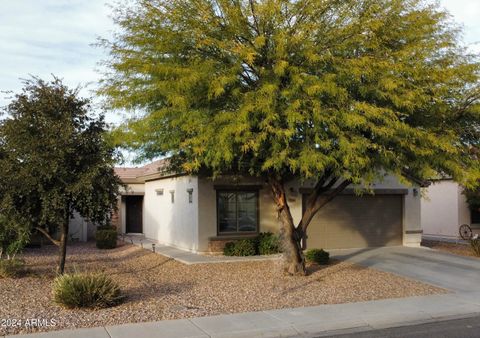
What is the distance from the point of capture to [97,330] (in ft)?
27.2

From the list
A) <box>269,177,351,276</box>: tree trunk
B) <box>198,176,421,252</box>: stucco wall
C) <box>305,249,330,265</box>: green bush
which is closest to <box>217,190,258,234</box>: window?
<box>198,176,421,252</box>: stucco wall

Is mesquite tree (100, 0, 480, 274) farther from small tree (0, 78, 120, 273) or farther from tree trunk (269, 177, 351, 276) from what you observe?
tree trunk (269, 177, 351, 276)

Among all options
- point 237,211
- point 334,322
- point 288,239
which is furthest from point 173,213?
point 334,322

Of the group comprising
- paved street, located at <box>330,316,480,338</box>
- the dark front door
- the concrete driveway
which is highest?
the dark front door

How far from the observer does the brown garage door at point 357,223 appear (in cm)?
2050

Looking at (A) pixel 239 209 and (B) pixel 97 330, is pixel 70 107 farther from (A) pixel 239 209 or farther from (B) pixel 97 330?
(A) pixel 239 209

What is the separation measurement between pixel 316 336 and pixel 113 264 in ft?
33.4

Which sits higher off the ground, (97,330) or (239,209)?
(239,209)

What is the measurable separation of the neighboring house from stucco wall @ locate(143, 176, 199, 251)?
510 inches

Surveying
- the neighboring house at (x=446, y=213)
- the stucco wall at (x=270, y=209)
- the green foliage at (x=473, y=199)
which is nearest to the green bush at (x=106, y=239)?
the stucco wall at (x=270, y=209)

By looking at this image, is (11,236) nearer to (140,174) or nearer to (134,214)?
(140,174)

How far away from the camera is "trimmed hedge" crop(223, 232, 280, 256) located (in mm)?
18094

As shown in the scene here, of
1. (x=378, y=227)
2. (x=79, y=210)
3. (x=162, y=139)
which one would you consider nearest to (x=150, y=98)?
(x=162, y=139)

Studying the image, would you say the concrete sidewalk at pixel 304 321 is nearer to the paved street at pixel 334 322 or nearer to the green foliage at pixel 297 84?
the paved street at pixel 334 322
